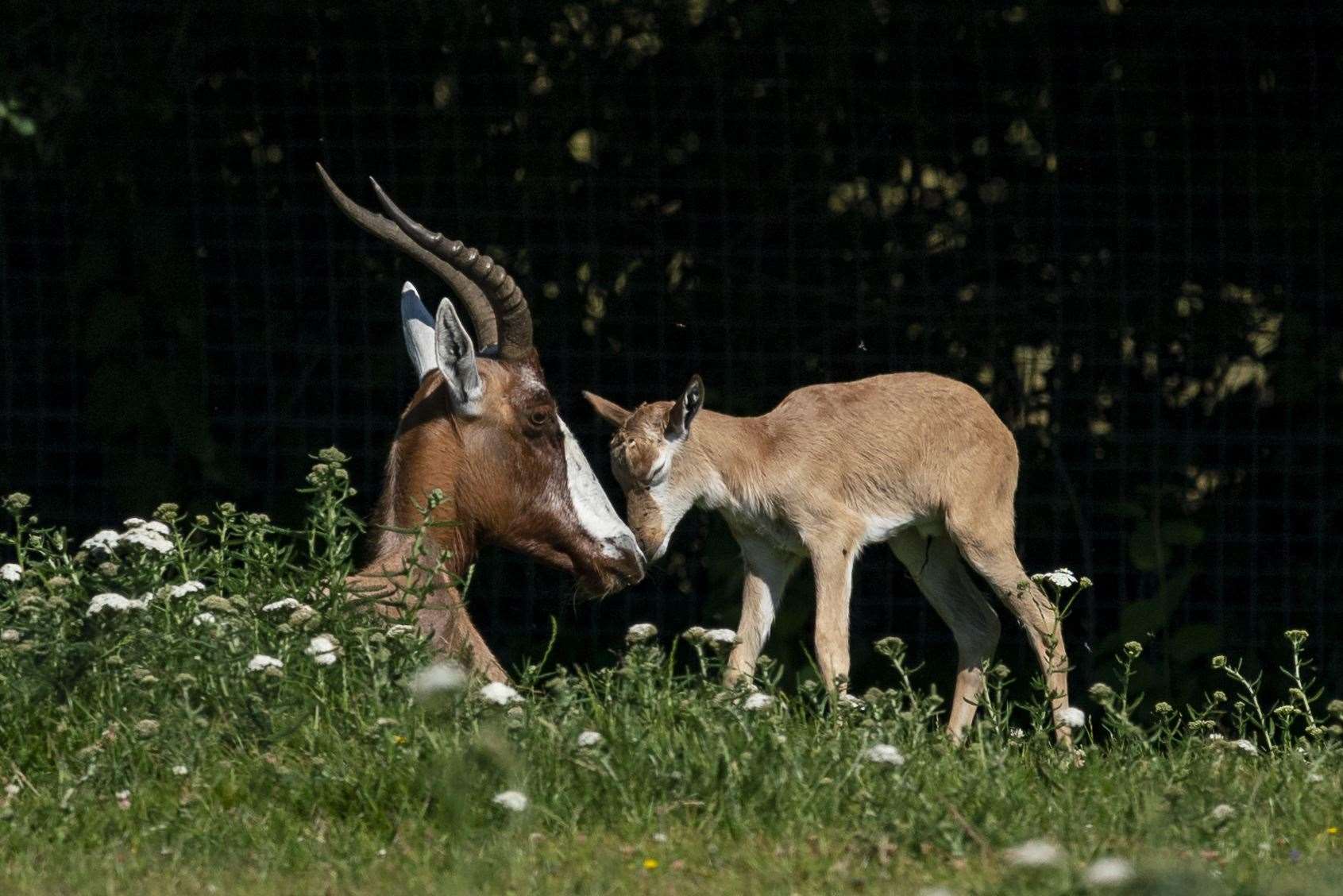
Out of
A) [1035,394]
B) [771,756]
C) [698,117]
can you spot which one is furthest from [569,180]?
[771,756]

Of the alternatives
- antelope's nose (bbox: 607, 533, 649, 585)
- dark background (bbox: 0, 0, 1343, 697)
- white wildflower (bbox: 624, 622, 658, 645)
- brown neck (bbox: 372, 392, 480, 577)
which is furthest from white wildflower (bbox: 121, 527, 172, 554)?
dark background (bbox: 0, 0, 1343, 697)

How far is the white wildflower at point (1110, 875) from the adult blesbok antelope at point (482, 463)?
270 centimetres

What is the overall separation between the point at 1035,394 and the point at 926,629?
1.05m

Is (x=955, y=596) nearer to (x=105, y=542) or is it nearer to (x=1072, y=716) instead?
(x=1072, y=716)

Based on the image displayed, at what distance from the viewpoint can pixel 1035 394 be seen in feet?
27.2

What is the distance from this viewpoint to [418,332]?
702cm

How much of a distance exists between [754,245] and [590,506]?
1966 millimetres

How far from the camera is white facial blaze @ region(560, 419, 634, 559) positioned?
6598mm

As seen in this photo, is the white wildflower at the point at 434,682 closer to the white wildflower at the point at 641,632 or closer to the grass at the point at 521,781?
the grass at the point at 521,781

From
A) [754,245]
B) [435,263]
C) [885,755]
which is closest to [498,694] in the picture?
[885,755]

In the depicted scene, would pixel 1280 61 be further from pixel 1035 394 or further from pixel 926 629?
pixel 926 629

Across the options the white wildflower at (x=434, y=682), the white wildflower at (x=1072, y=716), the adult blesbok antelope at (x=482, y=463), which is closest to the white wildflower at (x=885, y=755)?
the white wildflower at (x=1072, y=716)

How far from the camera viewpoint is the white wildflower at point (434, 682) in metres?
4.80

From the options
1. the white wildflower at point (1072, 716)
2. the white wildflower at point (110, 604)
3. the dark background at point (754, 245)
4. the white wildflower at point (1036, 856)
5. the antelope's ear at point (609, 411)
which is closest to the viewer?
the white wildflower at point (1036, 856)
